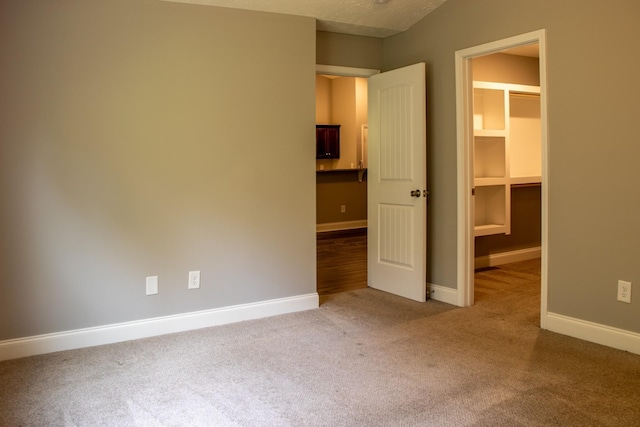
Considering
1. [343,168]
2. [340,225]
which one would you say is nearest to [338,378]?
[340,225]

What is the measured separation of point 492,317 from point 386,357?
1205mm

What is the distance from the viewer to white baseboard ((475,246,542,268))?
5465mm

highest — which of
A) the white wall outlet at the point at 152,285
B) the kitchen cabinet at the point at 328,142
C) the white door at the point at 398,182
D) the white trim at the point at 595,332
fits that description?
the kitchen cabinet at the point at 328,142

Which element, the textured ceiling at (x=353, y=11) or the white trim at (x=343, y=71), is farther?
the white trim at (x=343, y=71)

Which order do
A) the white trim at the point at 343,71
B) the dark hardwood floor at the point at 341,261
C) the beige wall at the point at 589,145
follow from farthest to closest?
1. the dark hardwood floor at the point at 341,261
2. the white trim at the point at 343,71
3. the beige wall at the point at 589,145

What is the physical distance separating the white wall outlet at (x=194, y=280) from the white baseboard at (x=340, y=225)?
5098 millimetres

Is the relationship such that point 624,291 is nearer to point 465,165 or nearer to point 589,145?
point 589,145

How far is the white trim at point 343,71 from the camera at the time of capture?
429cm

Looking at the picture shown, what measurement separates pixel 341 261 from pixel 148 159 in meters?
3.32

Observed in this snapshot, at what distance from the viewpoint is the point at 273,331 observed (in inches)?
137

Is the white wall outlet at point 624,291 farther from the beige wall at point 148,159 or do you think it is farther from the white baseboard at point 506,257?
the white baseboard at point 506,257

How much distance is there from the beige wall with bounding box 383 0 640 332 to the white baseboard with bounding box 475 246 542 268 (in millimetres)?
2079

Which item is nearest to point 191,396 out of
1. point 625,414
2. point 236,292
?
point 236,292

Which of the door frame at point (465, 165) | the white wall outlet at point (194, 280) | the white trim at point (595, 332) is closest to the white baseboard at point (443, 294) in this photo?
the door frame at point (465, 165)
